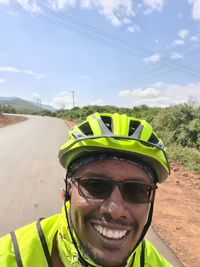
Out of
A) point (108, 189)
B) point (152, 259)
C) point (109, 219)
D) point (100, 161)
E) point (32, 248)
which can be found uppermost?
point (100, 161)

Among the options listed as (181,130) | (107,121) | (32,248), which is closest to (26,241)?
(32,248)

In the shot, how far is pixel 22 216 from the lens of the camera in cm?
614

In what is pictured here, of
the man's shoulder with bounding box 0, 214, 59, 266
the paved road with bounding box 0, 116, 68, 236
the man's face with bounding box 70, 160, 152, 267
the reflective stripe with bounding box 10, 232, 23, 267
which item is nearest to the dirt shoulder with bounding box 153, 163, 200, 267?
the paved road with bounding box 0, 116, 68, 236

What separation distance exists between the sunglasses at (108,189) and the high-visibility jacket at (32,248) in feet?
0.83

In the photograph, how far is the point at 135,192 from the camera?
6.08 feet

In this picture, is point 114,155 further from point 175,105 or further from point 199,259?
point 175,105

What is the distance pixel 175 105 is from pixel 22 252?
2028 cm

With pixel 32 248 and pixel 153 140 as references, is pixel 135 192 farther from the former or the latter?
pixel 32 248

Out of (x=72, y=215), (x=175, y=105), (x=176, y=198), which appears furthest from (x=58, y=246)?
(x=175, y=105)

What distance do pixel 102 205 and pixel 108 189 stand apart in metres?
0.09

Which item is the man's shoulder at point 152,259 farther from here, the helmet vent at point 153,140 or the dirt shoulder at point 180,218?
the dirt shoulder at point 180,218

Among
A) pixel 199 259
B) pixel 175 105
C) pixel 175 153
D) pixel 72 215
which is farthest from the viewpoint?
pixel 175 105

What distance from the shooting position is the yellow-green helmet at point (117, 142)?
1.89 m

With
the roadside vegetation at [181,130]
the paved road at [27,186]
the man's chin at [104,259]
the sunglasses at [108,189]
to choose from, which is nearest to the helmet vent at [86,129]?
the sunglasses at [108,189]
